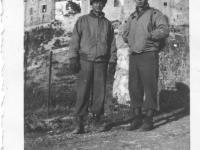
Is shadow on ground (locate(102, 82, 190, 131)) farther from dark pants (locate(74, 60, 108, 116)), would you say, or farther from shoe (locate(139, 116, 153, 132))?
dark pants (locate(74, 60, 108, 116))

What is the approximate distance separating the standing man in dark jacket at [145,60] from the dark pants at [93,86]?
0.44 meters

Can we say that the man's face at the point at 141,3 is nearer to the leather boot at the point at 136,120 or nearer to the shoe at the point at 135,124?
the leather boot at the point at 136,120

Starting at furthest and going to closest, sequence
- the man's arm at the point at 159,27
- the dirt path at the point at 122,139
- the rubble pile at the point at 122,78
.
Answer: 1. the rubble pile at the point at 122,78
2. the man's arm at the point at 159,27
3. the dirt path at the point at 122,139

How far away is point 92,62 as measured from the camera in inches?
232

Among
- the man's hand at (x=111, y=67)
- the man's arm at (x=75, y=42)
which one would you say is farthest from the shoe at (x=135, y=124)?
the man's arm at (x=75, y=42)

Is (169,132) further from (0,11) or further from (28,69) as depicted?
(0,11)

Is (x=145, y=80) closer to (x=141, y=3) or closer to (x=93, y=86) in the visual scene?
(x=93, y=86)

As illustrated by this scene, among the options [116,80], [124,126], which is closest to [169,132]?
[124,126]

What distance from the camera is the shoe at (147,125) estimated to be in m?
5.79

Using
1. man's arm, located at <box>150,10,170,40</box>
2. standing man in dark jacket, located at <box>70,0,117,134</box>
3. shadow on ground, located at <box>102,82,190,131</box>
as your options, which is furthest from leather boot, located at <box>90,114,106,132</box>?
man's arm, located at <box>150,10,170,40</box>

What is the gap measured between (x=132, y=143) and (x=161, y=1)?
2.18 meters

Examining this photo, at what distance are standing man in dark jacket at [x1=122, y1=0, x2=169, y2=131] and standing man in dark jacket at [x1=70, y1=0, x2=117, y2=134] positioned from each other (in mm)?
352

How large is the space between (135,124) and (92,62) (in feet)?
3.66

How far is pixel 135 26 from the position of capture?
5.91 metres
